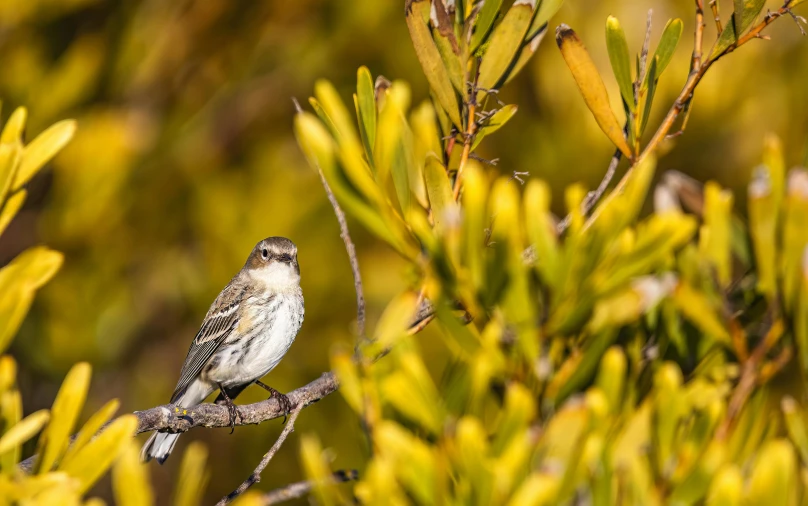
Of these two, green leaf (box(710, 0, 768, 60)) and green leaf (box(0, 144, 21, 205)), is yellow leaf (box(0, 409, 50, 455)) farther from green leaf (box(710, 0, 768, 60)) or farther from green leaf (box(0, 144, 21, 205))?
green leaf (box(710, 0, 768, 60))

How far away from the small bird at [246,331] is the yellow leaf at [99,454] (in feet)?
6.48

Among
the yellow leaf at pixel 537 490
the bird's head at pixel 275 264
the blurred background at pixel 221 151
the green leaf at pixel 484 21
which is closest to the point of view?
the yellow leaf at pixel 537 490

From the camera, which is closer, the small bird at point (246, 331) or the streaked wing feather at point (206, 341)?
the small bird at point (246, 331)

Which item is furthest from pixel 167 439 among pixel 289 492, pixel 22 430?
pixel 22 430

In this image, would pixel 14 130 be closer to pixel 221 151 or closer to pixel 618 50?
pixel 618 50

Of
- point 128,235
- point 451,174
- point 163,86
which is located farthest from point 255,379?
point 451,174

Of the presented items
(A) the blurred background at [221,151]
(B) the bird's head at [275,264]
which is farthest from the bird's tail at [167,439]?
(B) the bird's head at [275,264]

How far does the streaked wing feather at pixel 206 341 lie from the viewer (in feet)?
9.91

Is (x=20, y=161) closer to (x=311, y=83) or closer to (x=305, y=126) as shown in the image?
(x=305, y=126)

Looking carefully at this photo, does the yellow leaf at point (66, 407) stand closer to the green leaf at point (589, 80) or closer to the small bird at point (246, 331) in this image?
the green leaf at point (589, 80)

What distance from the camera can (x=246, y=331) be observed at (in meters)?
3.07

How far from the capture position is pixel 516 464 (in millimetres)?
684

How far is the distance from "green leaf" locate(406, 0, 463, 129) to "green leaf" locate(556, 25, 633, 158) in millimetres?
136

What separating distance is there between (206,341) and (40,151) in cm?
221
